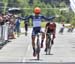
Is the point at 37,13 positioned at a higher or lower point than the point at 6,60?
higher

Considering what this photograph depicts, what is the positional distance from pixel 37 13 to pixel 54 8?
293ft

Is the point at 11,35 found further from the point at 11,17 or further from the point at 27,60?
the point at 27,60

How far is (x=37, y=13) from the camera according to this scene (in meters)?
17.7

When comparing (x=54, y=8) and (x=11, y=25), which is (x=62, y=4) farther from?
(x=11, y=25)

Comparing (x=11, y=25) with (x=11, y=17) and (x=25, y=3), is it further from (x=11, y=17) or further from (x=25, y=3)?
(x=25, y=3)

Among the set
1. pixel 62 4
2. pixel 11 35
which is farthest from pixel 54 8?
pixel 11 35

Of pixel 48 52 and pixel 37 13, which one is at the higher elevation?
pixel 37 13

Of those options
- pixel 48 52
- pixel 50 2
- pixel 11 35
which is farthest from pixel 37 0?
pixel 48 52

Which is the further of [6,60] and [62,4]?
[62,4]

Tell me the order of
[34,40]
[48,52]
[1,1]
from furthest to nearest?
[1,1], [48,52], [34,40]

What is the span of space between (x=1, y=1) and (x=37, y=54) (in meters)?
88.3

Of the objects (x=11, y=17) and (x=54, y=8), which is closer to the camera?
(x=11, y=17)

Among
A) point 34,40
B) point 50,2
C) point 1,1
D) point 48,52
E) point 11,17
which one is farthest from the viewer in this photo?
point 50,2

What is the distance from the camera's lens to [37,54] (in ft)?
58.1
